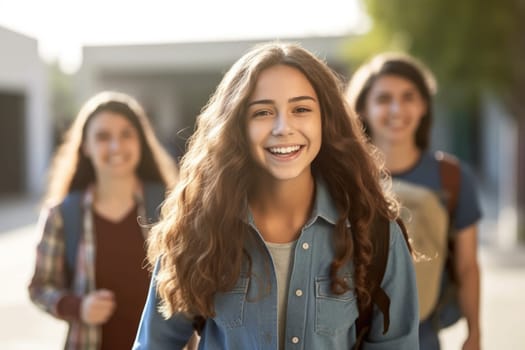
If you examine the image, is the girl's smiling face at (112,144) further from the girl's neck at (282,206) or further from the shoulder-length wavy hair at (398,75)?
the girl's neck at (282,206)

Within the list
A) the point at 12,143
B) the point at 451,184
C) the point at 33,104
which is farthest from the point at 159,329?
the point at 33,104

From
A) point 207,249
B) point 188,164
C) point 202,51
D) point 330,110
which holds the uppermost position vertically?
point 202,51

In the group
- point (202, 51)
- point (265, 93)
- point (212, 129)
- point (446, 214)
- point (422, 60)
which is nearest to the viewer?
point (265, 93)

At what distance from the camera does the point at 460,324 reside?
7.14 meters

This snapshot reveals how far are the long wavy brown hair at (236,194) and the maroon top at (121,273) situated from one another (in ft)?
3.04

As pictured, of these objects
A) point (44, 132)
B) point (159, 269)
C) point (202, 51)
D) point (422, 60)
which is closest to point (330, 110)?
point (159, 269)

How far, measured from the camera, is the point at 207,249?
2.21 meters

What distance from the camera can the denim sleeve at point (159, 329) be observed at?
2.26m

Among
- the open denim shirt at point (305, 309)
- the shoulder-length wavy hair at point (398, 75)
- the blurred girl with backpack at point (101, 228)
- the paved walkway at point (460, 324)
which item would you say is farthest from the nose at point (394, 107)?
the paved walkway at point (460, 324)

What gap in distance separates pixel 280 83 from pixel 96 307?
1421mm

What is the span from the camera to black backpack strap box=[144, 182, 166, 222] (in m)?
3.43

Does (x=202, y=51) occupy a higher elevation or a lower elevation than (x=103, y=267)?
higher

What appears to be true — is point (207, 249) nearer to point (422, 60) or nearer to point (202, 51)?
point (422, 60)

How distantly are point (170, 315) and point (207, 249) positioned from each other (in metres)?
0.22
